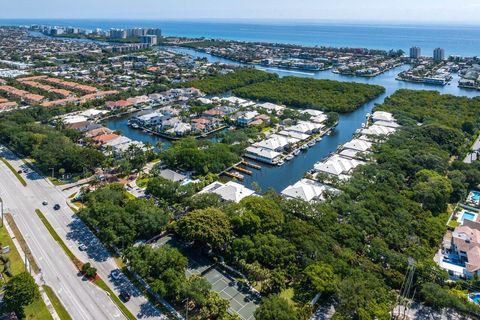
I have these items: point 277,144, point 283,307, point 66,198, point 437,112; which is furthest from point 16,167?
point 437,112

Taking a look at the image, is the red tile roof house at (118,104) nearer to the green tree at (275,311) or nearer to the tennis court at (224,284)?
the tennis court at (224,284)

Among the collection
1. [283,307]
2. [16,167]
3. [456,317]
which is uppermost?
[16,167]

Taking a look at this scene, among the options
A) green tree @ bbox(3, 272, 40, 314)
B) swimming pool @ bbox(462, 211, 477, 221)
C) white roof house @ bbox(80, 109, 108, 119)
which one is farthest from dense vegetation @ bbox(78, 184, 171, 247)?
white roof house @ bbox(80, 109, 108, 119)

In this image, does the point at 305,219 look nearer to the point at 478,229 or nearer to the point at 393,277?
the point at 393,277

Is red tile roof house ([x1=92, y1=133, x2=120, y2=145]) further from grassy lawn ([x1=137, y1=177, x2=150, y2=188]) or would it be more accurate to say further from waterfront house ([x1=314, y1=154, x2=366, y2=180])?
waterfront house ([x1=314, y1=154, x2=366, y2=180])

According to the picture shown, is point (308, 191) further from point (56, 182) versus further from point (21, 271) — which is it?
point (56, 182)

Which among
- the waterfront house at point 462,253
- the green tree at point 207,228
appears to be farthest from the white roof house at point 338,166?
the green tree at point 207,228

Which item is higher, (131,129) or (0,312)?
(131,129)
